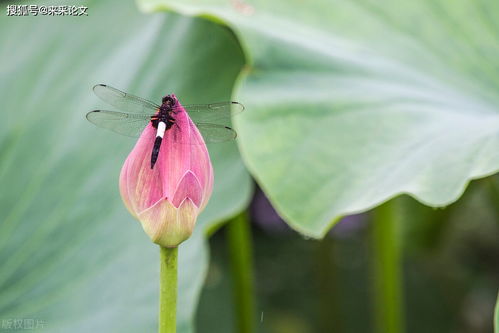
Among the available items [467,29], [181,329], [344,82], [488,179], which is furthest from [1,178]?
[488,179]

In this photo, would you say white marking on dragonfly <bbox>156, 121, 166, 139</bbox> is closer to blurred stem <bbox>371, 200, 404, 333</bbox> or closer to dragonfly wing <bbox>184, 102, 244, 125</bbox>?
dragonfly wing <bbox>184, 102, 244, 125</bbox>

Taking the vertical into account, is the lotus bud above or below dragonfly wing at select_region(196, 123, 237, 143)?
below

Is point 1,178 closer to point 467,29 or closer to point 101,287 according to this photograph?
point 101,287

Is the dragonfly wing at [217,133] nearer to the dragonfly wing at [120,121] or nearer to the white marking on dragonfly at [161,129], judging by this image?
the dragonfly wing at [120,121]

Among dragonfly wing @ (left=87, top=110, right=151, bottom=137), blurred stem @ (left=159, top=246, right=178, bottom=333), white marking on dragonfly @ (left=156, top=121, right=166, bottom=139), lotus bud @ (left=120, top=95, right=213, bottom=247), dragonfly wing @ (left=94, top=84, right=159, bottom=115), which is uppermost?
dragonfly wing @ (left=94, top=84, right=159, bottom=115)

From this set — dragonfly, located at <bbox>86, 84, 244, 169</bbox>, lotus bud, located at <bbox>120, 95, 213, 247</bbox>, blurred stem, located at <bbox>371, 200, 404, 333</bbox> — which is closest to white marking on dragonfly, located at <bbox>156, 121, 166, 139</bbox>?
lotus bud, located at <bbox>120, 95, 213, 247</bbox>

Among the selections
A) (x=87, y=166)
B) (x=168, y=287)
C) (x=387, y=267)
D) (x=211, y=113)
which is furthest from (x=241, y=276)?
(x=168, y=287)
